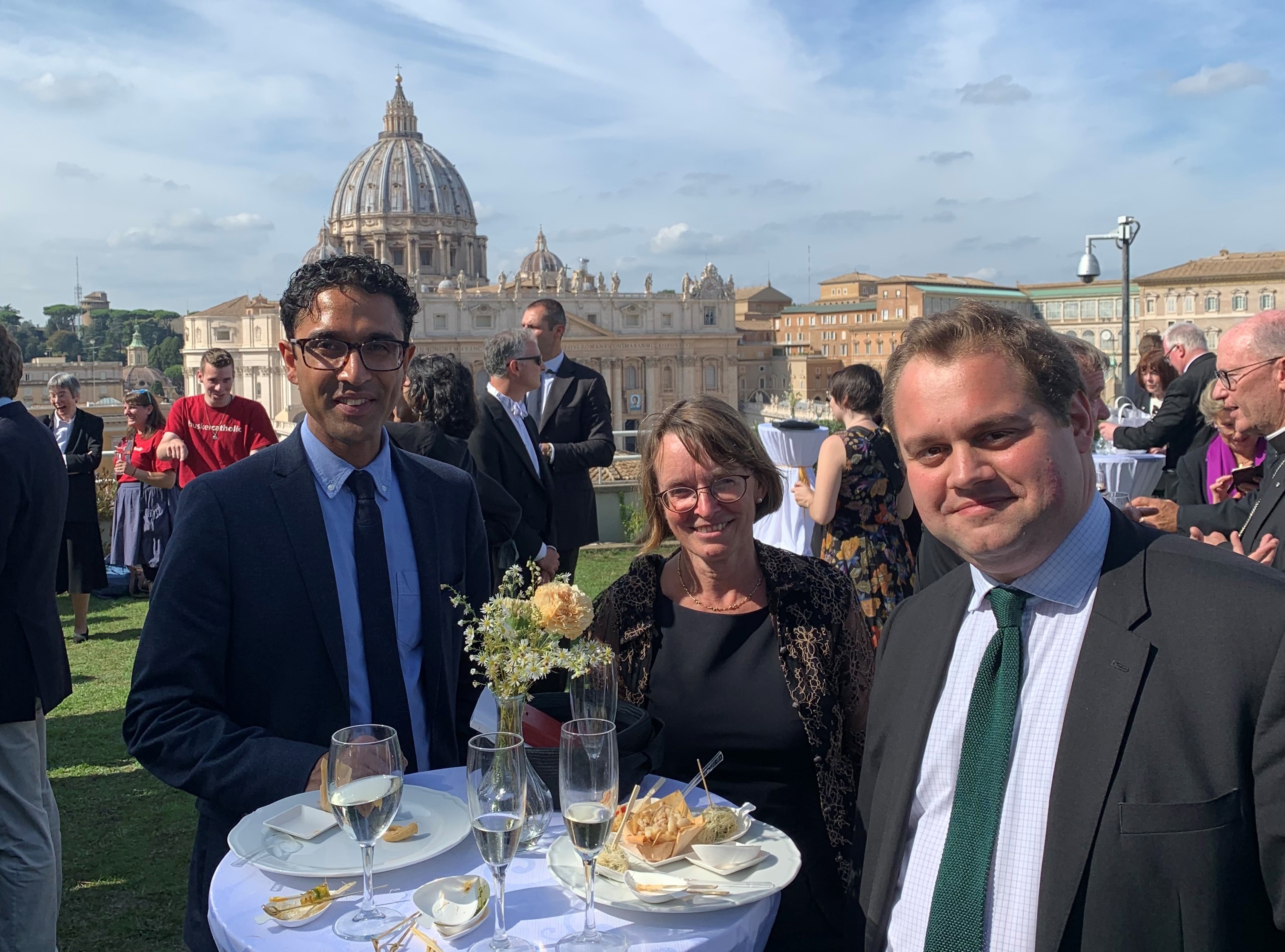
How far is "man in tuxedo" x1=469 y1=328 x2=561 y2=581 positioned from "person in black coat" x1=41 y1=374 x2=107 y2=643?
8.82 feet

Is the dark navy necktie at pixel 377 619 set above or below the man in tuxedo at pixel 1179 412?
below

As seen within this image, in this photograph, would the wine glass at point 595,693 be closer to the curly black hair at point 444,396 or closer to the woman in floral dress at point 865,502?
the curly black hair at point 444,396

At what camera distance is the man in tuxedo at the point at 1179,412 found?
5.54 m

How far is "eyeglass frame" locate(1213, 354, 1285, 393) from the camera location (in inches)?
120

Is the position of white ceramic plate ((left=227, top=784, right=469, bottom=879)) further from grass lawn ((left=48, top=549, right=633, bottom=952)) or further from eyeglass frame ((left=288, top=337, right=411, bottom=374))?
grass lawn ((left=48, top=549, right=633, bottom=952))

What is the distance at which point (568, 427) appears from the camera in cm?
575

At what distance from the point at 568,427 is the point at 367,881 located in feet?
14.0

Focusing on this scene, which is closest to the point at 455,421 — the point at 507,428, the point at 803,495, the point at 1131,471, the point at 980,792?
the point at 507,428

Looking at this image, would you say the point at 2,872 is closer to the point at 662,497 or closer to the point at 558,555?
the point at 662,497

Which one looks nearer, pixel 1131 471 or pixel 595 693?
pixel 595 693

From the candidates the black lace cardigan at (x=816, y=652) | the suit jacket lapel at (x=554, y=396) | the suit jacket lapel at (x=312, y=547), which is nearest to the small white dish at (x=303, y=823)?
the suit jacket lapel at (x=312, y=547)

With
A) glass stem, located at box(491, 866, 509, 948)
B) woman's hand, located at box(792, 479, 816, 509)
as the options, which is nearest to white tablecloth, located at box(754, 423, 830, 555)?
woman's hand, located at box(792, 479, 816, 509)

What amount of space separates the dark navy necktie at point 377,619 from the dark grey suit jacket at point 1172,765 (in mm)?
1312

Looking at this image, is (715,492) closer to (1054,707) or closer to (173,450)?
(1054,707)
